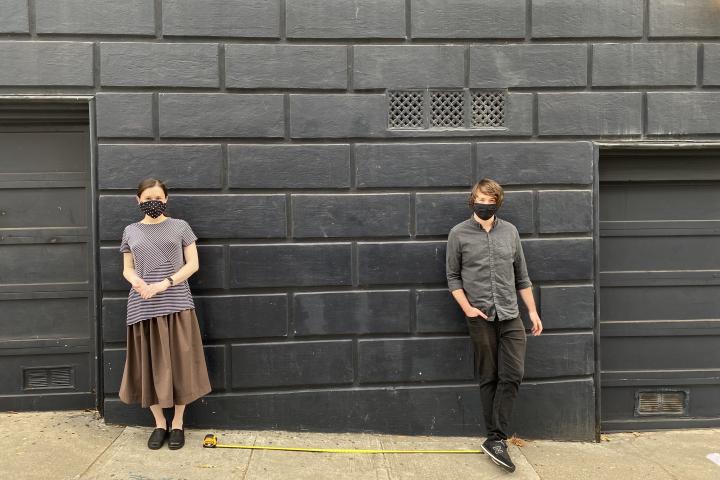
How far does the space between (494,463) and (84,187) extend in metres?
4.01

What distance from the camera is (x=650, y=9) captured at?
4918 millimetres

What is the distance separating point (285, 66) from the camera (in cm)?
472

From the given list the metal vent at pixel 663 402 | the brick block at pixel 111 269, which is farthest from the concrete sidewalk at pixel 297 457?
the brick block at pixel 111 269

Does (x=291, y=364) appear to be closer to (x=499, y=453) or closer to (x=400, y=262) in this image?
(x=400, y=262)

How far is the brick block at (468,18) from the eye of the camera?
4.80 meters

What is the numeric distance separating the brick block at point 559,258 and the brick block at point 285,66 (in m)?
2.11

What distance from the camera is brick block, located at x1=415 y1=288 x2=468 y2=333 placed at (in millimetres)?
4867

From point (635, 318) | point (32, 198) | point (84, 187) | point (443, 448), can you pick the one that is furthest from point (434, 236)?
point (32, 198)

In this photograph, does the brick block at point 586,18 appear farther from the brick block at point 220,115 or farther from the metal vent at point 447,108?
the brick block at point 220,115

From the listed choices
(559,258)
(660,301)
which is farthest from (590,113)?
(660,301)

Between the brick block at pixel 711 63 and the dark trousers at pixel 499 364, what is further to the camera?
the brick block at pixel 711 63

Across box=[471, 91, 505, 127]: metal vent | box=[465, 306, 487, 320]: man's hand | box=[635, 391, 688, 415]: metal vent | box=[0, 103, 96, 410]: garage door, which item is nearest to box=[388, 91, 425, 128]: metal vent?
box=[471, 91, 505, 127]: metal vent

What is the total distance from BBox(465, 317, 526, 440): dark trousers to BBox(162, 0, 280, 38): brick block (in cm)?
285

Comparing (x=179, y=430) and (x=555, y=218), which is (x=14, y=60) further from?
(x=555, y=218)
